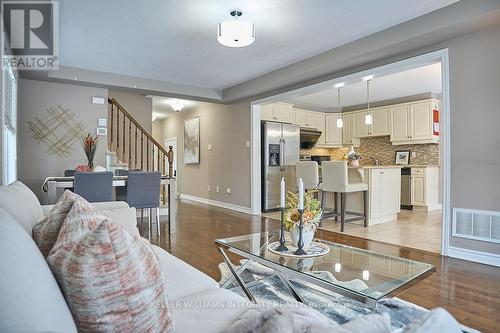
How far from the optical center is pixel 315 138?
7430 mm

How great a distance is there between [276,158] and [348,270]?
4.69 meters

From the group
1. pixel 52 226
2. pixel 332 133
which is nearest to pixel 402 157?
pixel 332 133

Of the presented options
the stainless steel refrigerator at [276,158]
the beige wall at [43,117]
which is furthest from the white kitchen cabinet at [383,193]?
the beige wall at [43,117]

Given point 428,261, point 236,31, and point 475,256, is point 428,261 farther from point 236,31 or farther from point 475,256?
point 236,31

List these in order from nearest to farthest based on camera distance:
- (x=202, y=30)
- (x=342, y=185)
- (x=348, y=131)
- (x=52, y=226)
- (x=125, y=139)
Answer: (x=52, y=226) < (x=202, y=30) < (x=342, y=185) < (x=125, y=139) < (x=348, y=131)

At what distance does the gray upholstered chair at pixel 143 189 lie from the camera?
3.84 m

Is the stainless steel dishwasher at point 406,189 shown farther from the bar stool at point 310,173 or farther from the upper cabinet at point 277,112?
the bar stool at point 310,173

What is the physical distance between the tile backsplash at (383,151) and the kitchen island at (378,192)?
2.33 meters

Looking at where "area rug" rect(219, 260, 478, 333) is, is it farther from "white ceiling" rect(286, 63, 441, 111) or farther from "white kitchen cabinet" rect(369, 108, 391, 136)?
"white kitchen cabinet" rect(369, 108, 391, 136)

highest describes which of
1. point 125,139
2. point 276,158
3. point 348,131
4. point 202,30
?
point 202,30

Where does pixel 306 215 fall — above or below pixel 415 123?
below

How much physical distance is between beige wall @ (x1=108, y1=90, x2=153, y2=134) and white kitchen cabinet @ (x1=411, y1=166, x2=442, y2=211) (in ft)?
19.9

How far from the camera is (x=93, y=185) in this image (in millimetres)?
3438

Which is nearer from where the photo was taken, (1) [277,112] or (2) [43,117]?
(2) [43,117]
